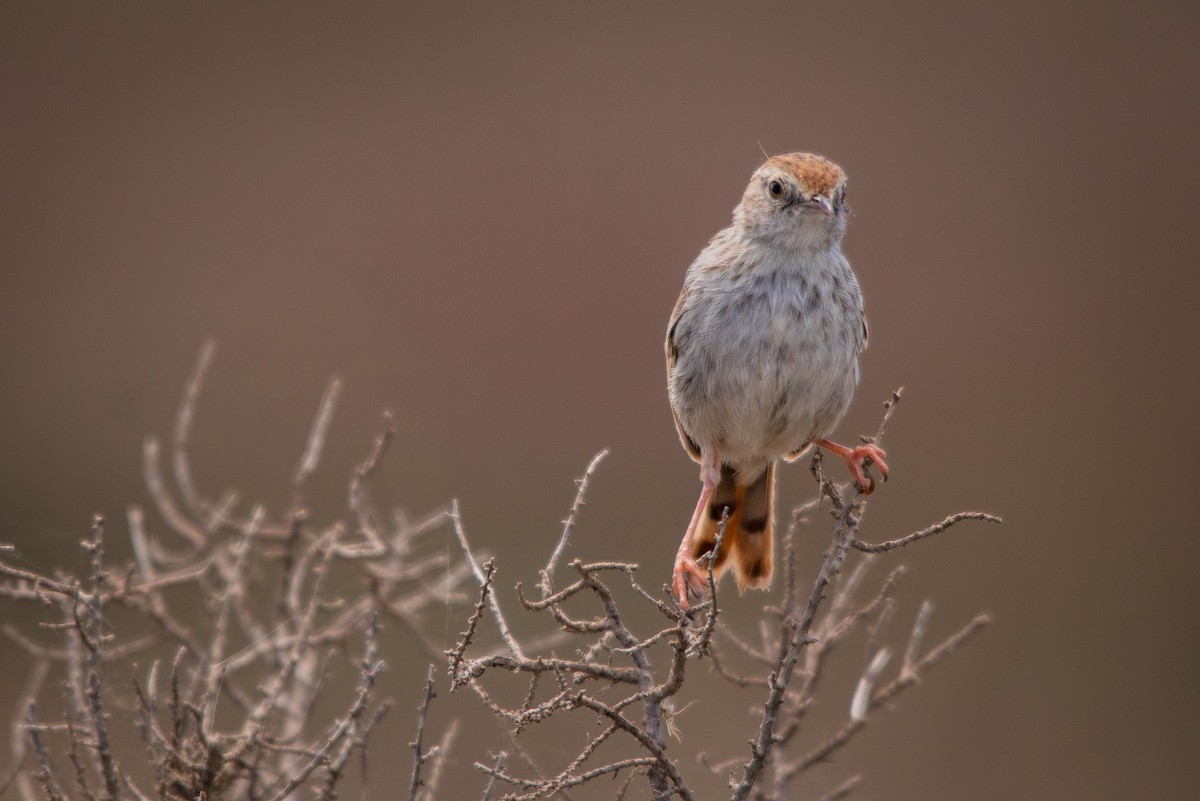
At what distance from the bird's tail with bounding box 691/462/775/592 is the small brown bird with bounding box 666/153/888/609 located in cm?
30

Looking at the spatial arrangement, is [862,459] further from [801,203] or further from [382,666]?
[382,666]

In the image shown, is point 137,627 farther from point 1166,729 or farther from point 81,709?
point 1166,729

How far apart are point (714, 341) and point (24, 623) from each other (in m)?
5.72

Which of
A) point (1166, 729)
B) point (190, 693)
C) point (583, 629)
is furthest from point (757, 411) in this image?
point (1166, 729)

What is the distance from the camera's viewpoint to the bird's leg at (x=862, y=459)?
10.3 feet

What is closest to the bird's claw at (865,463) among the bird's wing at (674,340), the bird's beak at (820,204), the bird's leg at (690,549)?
the bird's leg at (690,549)

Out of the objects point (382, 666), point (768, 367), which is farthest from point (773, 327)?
point (382, 666)

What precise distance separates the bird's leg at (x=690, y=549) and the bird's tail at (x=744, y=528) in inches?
3.4

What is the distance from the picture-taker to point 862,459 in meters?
3.33

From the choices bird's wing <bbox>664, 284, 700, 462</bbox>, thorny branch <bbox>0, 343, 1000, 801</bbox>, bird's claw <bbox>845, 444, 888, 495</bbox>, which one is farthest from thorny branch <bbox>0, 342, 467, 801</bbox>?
bird's claw <bbox>845, 444, 888, 495</bbox>

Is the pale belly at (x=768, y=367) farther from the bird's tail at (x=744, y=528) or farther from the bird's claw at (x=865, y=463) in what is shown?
the bird's tail at (x=744, y=528)

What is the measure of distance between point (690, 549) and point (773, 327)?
2.49 feet

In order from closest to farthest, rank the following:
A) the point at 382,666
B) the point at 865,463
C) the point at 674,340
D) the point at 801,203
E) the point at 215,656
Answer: the point at 382,666 < the point at 865,463 < the point at 215,656 < the point at 801,203 < the point at 674,340

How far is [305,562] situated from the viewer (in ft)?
12.5
